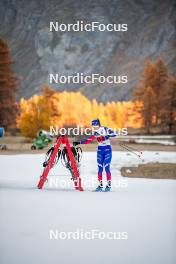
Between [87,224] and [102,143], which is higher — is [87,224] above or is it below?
below

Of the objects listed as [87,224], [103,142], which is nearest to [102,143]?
[103,142]

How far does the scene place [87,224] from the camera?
5.30m

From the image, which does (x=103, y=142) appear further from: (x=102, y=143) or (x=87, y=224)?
(x=87, y=224)

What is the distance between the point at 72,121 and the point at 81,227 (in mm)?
30577

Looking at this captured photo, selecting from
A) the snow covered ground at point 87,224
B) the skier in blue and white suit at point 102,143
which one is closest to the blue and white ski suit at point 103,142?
the skier in blue and white suit at point 102,143

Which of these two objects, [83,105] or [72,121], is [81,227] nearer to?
[72,121]

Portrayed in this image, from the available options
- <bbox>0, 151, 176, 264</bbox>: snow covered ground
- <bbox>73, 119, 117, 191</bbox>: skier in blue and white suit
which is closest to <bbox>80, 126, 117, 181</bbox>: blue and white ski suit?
<bbox>73, 119, 117, 191</bbox>: skier in blue and white suit

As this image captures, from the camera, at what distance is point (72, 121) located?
35.6m

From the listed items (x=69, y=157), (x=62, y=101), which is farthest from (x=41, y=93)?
(x=69, y=157)

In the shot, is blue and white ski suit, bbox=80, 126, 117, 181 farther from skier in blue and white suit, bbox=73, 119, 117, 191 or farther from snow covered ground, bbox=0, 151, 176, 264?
snow covered ground, bbox=0, 151, 176, 264

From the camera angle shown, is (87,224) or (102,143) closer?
(87,224)

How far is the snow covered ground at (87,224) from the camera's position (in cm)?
376

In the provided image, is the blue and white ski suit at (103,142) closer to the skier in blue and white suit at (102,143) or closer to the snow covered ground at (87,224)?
the skier in blue and white suit at (102,143)

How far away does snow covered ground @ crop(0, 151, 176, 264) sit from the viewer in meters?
3.76
